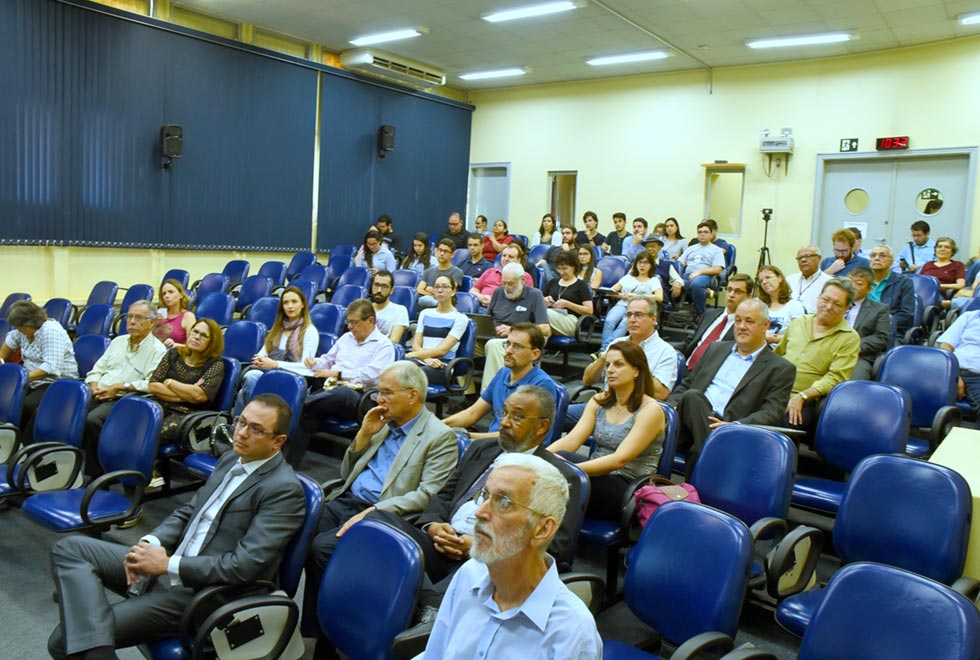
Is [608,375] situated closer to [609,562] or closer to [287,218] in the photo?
[609,562]

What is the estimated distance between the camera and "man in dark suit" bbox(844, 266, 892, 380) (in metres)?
4.65

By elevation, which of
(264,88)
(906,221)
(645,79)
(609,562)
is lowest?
(609,562)

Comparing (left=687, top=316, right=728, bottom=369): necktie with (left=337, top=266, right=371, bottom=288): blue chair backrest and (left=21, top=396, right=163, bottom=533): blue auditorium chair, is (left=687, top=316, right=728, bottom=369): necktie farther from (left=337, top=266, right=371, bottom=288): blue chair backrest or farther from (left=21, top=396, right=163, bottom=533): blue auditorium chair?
(left=337, top=266, right=371, bottom=288): blue chair backrest

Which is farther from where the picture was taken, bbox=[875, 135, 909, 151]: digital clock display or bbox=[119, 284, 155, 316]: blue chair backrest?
bbox=[875, 135, 909, 151]: digital clock display

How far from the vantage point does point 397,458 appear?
287 cm

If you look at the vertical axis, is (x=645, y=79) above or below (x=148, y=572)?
above

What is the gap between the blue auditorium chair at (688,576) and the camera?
1986 millimetres

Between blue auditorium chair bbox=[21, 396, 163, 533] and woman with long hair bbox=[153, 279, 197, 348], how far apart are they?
1780mm

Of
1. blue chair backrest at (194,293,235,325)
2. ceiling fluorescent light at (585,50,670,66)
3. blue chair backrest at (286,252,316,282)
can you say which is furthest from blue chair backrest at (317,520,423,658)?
ceiling fluorescent light at (585,50,670,66)

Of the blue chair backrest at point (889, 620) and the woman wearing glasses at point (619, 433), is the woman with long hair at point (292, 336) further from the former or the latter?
the blue chair backrest at point (889, 620)

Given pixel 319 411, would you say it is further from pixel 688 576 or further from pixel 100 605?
pixel 688 576

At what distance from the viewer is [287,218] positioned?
33.0 ft

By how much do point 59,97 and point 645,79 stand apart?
25.1ft

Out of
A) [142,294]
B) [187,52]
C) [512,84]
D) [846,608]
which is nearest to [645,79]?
[512,84]
